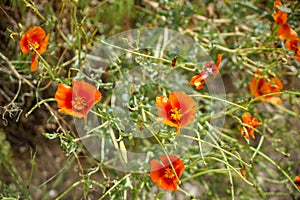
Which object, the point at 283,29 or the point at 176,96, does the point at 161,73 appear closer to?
the point at 176,96

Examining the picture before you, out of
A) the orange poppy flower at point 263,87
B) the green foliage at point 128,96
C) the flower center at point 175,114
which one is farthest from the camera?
the orange poppy flower at point 263,87

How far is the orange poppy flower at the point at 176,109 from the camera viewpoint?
37.1 inches

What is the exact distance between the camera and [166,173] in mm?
988

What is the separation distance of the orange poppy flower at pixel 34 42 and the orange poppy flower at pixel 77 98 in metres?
0.10

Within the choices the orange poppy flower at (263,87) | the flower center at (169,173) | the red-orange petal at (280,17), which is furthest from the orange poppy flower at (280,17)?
the flower center at (169,173)

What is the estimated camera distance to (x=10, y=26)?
1166 mm

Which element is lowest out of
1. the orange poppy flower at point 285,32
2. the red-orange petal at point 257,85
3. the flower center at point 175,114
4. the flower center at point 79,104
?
the red-orange petal at point 257,85

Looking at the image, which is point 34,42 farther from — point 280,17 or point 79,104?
point 280,17

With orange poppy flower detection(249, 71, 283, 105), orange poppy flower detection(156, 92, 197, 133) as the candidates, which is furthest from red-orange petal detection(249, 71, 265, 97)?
orange poppy flower detection(156, 92, 197, 133)

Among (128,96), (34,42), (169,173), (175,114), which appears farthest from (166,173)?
→ (34,42)

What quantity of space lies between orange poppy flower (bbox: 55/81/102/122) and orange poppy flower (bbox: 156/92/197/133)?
139mm

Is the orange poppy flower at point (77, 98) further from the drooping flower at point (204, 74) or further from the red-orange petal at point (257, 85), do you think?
the red-orange petal at point (257, 85)

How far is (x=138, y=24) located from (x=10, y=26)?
1.30 feet

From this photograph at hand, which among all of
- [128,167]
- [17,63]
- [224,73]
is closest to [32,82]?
[17,63]
